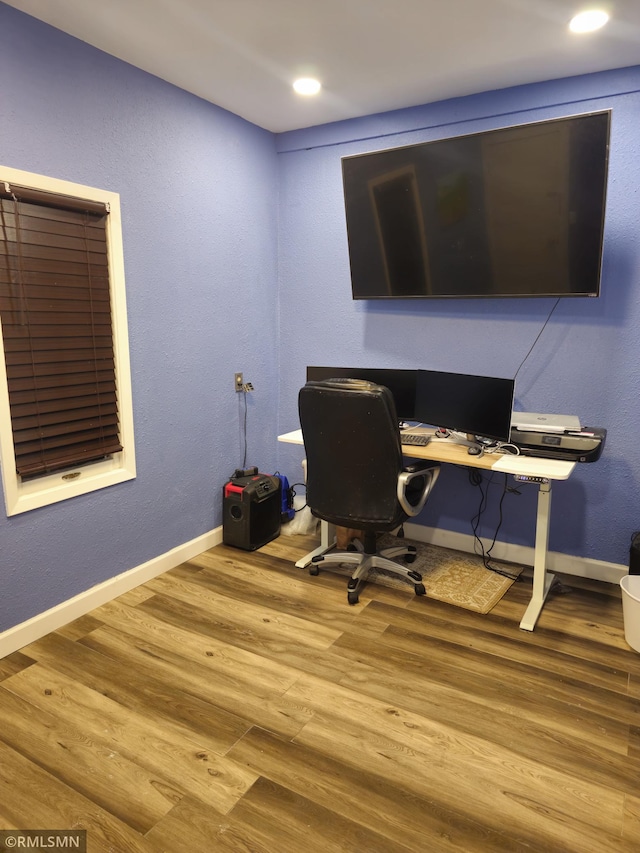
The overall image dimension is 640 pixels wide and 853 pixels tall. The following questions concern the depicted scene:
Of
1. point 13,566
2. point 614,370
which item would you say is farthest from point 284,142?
point 13,566

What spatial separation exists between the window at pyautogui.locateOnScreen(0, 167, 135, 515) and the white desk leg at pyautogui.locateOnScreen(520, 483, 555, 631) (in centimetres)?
200

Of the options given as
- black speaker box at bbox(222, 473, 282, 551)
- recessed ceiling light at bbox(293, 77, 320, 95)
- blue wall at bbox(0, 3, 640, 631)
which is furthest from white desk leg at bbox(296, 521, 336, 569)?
recessed ceiling light at bbox(293, 77, 320, 95)

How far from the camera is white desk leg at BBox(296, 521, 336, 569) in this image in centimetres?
312

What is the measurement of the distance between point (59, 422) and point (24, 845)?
151 centimetres

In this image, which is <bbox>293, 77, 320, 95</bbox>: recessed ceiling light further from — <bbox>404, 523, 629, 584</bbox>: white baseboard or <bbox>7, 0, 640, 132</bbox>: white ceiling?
<bbox>404, 523, 629, 584</bbox>: white baseboard

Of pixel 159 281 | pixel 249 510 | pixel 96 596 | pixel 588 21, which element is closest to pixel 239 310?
pixel 159 281

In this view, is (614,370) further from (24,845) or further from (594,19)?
(24,845)

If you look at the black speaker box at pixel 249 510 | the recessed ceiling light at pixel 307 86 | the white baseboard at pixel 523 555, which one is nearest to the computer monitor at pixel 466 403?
the white baseboard at pixel 523 555

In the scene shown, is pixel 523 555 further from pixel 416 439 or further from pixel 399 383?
pixel 399 383

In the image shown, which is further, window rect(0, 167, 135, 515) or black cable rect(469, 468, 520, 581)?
black cable rect(469, 468, 520, 581)

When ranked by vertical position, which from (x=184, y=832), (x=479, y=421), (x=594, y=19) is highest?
(x=594, y=19)

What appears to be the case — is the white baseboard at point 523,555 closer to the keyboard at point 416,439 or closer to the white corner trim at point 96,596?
the keyboard at point 416,439

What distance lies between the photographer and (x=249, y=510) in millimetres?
3225

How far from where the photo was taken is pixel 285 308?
3.71 m
